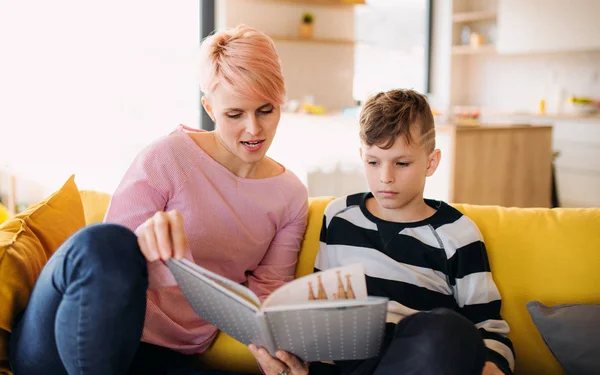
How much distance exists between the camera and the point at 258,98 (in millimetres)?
1464

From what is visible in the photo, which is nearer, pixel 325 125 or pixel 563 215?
pixel 563 215

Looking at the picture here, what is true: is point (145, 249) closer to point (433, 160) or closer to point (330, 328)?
point (330, 328)

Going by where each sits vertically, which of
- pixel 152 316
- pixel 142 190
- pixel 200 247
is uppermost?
pixel 142 190

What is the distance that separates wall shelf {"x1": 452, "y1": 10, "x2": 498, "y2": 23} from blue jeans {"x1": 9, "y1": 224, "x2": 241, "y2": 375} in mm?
5682

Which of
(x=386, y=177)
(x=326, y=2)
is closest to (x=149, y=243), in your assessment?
(x=386, y=177)

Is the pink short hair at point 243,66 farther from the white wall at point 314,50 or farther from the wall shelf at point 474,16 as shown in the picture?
the wall shelf at point 474,16

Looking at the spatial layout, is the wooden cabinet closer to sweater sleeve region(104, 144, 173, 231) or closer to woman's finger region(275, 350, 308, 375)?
sweater sleeve region(104, 144, 173, 231)

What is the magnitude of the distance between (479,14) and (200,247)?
215 inches

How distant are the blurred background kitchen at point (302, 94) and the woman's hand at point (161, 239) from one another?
2679 millimetres

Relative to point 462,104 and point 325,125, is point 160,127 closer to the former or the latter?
point 325,125

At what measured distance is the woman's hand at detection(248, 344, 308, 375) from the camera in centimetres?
123

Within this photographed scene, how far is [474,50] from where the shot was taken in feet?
20.5

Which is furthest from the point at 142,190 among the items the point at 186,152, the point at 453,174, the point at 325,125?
the point at 325,125

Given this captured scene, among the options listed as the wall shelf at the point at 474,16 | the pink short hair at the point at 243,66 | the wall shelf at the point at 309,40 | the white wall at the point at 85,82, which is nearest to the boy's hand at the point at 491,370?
the pink short hair at the point at 243,66
